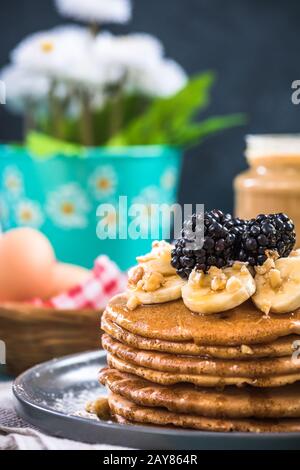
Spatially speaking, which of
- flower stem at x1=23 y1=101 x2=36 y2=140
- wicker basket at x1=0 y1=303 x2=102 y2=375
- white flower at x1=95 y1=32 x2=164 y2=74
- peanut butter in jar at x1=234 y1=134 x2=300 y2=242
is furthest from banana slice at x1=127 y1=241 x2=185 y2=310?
flower stem at x1=23 y1=101 x2=36 y2=140

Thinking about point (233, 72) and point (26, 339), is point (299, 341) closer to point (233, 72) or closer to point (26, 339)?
point (26, 339)

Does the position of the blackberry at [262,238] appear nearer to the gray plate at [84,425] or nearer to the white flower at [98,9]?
the gray plate at [84,425]

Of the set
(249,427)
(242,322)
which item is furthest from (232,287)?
(249,427)

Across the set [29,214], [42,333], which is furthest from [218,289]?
[29,214]

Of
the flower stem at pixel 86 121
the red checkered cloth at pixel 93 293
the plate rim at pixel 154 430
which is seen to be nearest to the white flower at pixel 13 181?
the flower stem at pixel 86 121

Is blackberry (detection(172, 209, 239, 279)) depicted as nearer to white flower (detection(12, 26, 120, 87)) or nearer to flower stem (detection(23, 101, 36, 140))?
white flower (detection(12, 26, 120, 87))
